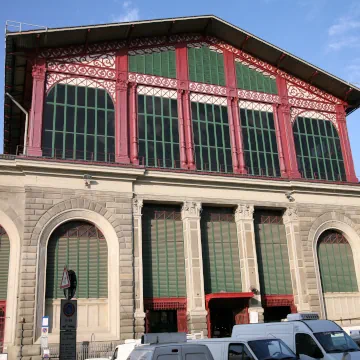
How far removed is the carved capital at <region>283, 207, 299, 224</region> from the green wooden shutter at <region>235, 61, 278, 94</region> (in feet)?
32.3

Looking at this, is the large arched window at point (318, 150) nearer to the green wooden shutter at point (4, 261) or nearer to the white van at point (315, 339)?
the white van at point (315, 339)

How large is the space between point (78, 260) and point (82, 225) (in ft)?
7.20

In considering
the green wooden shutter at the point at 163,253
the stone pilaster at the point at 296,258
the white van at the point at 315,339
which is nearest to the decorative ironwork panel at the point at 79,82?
the green wooden shutter at the point at 163,253

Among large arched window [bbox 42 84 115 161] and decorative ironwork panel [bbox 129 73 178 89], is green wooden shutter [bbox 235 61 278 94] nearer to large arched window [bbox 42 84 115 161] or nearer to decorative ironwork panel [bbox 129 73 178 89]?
decorative ironwork panel [bbox 129 73 178 89]

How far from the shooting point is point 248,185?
106 ft

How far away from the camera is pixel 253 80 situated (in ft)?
121

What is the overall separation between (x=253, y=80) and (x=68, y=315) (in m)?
27.0

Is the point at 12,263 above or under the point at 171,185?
under

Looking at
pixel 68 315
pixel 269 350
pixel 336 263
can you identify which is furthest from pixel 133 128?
pixel 269 350

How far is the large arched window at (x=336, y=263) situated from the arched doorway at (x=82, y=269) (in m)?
15.6

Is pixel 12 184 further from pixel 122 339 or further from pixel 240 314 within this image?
pixel 240 314

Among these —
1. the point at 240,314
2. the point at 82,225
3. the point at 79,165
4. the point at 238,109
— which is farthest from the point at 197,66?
the point at 240,314

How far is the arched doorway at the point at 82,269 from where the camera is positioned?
1037 inches

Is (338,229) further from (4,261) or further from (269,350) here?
(4,261)
